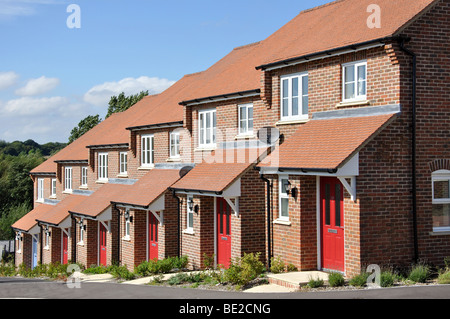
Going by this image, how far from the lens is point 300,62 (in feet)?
58.4

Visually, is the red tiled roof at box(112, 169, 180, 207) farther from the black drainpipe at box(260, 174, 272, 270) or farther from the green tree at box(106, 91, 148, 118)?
the green tree at box(106, 91, 148, 118)

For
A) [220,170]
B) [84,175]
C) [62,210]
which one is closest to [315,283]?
[220,170]

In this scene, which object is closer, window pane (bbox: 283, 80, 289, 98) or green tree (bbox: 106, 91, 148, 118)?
window pane (bbox: 283, 80, 289, 98)

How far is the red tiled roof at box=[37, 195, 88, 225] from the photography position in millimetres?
33344

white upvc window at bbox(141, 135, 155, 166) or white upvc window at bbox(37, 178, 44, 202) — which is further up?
white upvc window at bbox(141, 135, 155, 166)

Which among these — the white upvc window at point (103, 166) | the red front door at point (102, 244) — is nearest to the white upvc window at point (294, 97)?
the red front door at point (102, 244)

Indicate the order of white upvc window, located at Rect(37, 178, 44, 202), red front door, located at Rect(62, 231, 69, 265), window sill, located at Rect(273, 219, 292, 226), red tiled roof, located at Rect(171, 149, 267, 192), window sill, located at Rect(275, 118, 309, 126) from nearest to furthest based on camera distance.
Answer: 1. window sill, located at Rect(273, 219, 292, 226)
2. window sill, located at Rect(275, 118, 309, 126)
3. red tiled roof, located at Rect(171, 149, 267, 192)
4. red front door, located at Rect(62, 231, 69, 265)
5. white upvc window, located at Rect(37, 178, 44, 202)

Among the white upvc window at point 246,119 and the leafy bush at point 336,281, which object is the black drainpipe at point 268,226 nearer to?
the white upvc window at point 246,119

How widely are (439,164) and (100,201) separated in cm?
1913

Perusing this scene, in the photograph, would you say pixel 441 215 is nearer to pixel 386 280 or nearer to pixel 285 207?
pixel 386 280

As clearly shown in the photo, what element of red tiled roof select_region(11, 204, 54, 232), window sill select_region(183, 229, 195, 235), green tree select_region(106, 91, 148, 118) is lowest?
red tiled roof select_region(11, 204, 54, 232)

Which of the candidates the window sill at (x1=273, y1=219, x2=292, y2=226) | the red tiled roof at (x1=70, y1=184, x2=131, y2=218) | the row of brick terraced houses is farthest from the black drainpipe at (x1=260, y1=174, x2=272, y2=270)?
the red tiled roof at (x1=70, y1=184, x2=131, y2=218)

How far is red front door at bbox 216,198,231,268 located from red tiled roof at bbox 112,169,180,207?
3358mm

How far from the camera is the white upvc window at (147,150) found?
2816 cm
